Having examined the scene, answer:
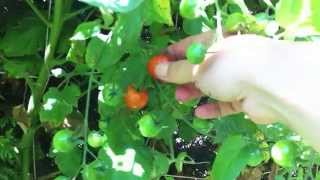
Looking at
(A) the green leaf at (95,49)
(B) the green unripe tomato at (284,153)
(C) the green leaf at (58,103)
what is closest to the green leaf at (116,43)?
(A) the green leaf at (95,49)

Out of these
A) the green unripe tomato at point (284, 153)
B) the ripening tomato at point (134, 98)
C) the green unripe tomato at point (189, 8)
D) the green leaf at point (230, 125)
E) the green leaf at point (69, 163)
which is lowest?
the green leaf at point (69, 163)

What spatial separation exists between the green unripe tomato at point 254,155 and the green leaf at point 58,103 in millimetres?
268

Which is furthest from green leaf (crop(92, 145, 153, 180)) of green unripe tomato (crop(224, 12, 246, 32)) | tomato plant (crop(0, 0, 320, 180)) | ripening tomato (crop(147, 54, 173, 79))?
green unripe tomato (crop(224, 12, 246, 32))

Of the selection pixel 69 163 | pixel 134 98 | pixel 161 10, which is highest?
pixel 161 10

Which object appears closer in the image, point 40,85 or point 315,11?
point 315,11

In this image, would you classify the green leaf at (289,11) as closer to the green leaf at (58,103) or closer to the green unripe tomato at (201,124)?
the green unripe tomato at (201,124)

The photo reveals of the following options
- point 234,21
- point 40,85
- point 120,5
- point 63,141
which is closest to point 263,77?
point 234,21

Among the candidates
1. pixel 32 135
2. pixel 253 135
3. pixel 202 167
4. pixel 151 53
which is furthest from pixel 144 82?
pixel 202 167

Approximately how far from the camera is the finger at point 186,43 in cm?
86

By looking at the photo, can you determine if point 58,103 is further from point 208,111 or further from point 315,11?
point 315,11

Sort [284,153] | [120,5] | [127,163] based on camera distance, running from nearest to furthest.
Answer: [120,5] → [284,153] → [127,163]

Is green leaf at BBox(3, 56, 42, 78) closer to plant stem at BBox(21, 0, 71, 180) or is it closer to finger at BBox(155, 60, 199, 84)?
plant stem at BBox(21, 0, 71, 180)

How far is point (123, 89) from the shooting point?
92 centimetres

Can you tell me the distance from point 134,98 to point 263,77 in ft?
0.65
